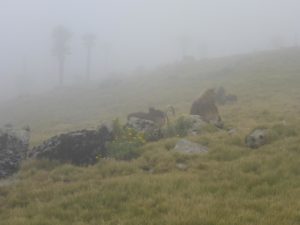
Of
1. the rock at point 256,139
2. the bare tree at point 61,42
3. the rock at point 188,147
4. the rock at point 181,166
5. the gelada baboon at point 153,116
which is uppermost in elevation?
the bare tree at point 61,42

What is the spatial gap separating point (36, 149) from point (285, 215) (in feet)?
36.6

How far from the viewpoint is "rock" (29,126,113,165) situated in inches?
671

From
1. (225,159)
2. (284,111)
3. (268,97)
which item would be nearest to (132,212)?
(225,159)

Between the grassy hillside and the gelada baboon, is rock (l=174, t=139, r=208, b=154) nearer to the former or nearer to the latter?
the grassy hillside

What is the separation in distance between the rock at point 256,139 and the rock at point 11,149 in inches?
322

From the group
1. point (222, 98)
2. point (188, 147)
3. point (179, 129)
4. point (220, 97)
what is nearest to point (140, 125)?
point (179, 129)

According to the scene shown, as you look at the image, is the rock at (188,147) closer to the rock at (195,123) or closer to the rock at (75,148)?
the rock at (195,123)

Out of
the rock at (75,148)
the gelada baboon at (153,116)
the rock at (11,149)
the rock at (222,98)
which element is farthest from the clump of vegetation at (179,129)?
the rock at (222,98)

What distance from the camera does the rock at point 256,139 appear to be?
55.0 feet

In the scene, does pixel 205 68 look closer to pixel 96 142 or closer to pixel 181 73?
pixel 181 73

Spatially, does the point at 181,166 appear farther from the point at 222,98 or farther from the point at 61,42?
the point at 61,42

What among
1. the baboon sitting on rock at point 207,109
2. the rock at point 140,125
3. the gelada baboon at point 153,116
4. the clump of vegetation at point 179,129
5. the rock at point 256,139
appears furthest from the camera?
the gelada baboon at point 153,116

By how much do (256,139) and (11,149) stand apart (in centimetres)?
A: 878

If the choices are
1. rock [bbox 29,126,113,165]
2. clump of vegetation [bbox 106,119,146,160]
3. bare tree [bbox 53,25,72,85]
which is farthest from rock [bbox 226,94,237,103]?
bare tree [bbox 53,25,72,85]
